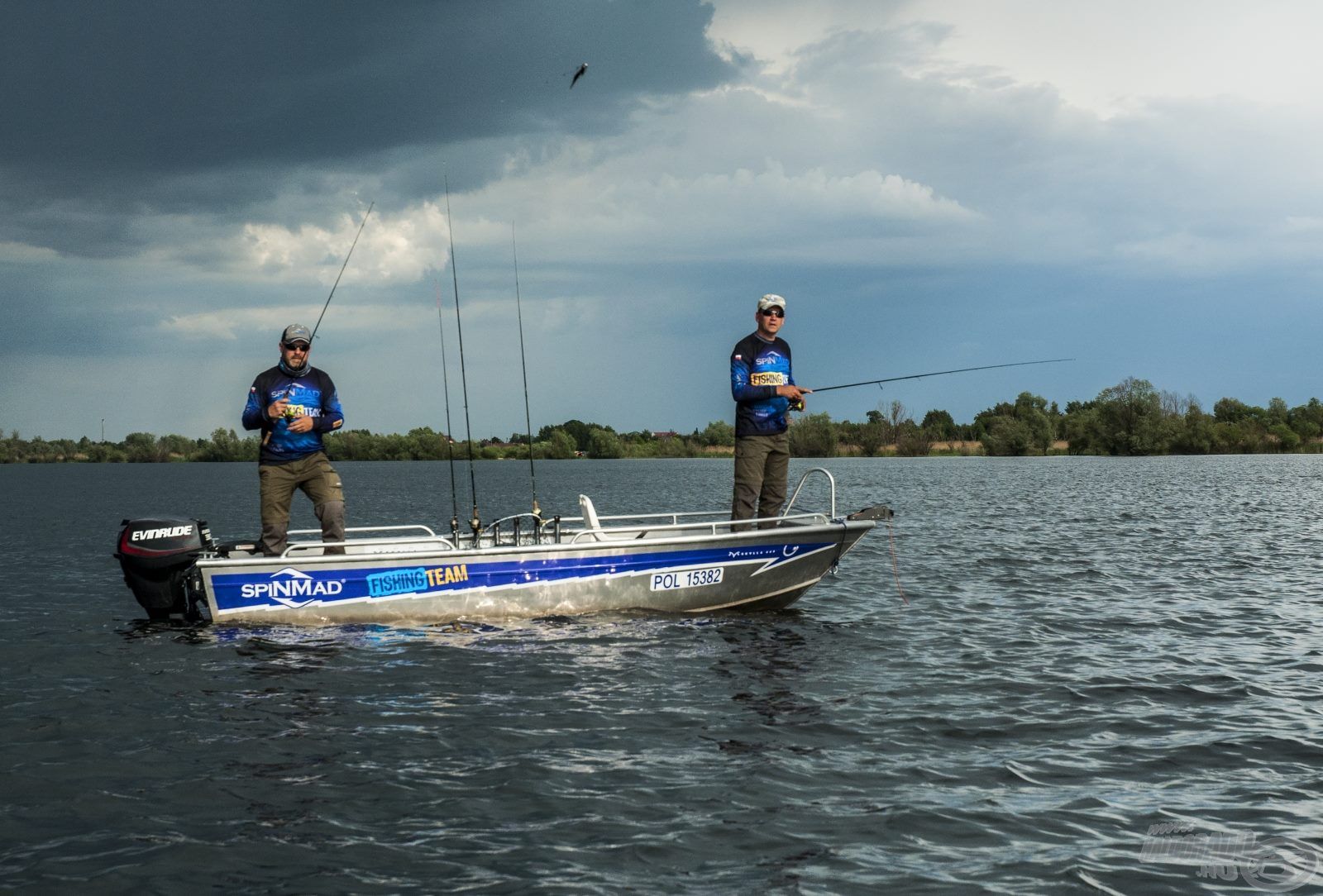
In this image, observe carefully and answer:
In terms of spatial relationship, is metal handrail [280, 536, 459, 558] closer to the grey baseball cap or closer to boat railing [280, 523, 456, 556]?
boat railing [280, 523, 456, 556]

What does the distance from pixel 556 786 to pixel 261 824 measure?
6.03ft

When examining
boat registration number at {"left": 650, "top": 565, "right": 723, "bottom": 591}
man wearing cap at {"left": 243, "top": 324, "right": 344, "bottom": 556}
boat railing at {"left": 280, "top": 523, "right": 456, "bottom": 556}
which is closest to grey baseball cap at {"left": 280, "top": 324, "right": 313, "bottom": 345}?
man wearing cap at {"left": 243, "top": 324, "right": 344, "bottom": 556}

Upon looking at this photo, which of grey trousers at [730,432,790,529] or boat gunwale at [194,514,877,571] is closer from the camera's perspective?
boat gunwale at [194,514,877,571]

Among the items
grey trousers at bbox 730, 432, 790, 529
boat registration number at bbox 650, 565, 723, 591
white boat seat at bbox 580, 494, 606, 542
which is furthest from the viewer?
grey trousers at bbox 730, 432, 790, 529

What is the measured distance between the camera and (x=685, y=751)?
7750mm

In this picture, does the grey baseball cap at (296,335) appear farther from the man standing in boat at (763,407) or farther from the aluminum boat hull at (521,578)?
the man standing in boat at (763,407)

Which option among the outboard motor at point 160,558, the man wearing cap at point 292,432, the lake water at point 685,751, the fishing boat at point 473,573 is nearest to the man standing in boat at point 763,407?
the fishing boat at point 473,573

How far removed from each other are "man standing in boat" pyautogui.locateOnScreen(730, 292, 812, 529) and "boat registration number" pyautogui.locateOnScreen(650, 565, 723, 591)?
2.63 ft

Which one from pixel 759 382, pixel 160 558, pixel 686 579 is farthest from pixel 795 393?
pixel 160 558

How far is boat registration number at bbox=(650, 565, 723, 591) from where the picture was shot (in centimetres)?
1259

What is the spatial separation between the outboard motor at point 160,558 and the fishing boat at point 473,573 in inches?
0.5

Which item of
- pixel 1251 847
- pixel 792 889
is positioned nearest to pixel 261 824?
pixel 792 889

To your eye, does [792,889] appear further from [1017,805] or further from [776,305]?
[776,305]

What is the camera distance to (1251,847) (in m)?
5.96
